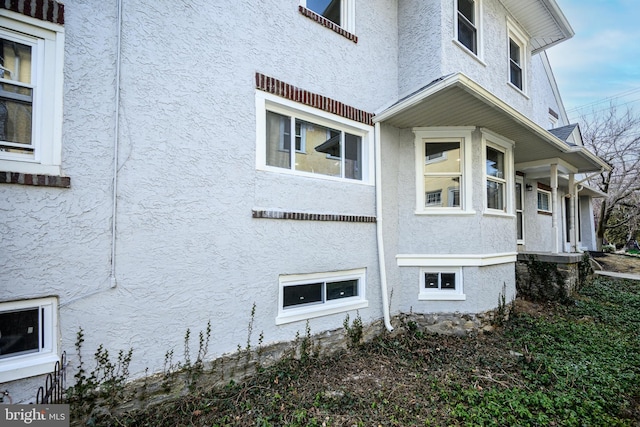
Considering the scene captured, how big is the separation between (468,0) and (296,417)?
7.96 metres

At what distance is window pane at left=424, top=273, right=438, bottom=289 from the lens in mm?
5449

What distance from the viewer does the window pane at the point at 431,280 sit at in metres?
5.45

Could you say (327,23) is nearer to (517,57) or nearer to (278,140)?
(278,140)

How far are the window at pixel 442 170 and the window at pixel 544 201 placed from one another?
7431 mm

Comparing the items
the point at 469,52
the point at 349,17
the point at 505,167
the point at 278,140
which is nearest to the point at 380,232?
the point at 278,140

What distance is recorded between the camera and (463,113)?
4.96 m

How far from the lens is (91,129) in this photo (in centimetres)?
279

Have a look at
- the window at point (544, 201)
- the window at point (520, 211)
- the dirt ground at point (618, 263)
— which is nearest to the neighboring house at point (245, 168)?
the window at point (520, 211)

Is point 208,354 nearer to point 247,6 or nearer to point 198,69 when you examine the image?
point 198,69

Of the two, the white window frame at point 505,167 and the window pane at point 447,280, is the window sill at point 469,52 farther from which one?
the window pane at point 447,280

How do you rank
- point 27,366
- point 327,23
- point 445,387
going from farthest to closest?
point 327,23, point 445,387, point 27,366

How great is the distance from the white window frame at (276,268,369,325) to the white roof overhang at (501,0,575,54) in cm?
714

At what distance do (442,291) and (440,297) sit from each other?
5.9 inches

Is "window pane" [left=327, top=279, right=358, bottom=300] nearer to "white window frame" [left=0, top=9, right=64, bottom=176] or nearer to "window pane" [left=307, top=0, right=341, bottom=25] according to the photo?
"white window frame" [left=0, top=9, right=64, bottom=176]
